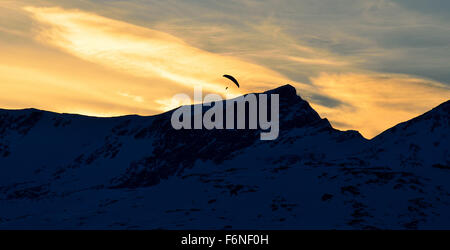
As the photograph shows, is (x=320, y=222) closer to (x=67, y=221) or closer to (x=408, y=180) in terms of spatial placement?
(x=408, y=180)

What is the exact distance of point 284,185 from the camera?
197 m

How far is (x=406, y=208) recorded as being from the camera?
16875cm

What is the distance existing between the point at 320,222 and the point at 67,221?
66.2 meters

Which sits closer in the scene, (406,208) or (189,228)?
(189,228)

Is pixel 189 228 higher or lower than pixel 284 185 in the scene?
lower

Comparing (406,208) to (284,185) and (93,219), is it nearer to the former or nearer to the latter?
(284,185)
